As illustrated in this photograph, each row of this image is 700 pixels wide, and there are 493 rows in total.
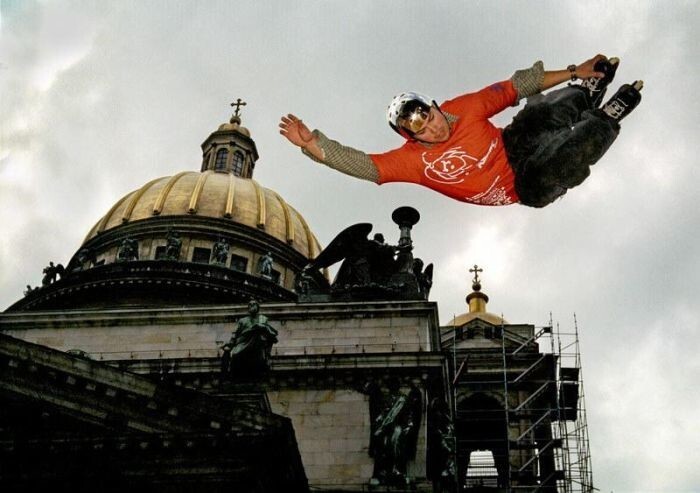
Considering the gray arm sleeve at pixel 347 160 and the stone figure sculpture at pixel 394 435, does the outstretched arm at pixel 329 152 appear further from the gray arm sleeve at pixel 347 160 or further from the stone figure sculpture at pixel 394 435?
the stone figure sculpture at pixel 394 435

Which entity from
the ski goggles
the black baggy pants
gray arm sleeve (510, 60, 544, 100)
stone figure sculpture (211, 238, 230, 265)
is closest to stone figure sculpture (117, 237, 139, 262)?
stone figure sculpture (211, 238, 230, 265)

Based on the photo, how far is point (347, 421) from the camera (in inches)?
1096

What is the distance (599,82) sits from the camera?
11.3 metres

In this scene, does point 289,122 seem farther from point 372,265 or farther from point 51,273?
point 51,273

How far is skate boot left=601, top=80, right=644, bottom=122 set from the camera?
1080cm

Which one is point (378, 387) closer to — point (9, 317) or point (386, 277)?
point (386, 277)

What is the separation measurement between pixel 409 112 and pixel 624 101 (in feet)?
8.51

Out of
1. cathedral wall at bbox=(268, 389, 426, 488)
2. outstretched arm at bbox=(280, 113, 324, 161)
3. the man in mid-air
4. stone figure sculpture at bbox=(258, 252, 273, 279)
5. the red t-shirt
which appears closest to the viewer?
the man in mid-air

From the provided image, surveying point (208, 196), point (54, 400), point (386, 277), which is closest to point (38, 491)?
point (54, 400)

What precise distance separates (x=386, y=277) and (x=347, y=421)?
7.04 metres

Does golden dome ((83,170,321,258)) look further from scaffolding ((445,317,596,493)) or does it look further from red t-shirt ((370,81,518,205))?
red t-shirt ((370,81,518,205))

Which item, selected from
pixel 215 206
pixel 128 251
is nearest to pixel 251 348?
pixel 128 251

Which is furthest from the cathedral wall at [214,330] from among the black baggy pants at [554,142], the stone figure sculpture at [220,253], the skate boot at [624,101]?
the skate boot at [624,101]

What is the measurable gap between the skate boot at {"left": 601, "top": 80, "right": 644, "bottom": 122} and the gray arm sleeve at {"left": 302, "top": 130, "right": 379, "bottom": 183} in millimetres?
3143
